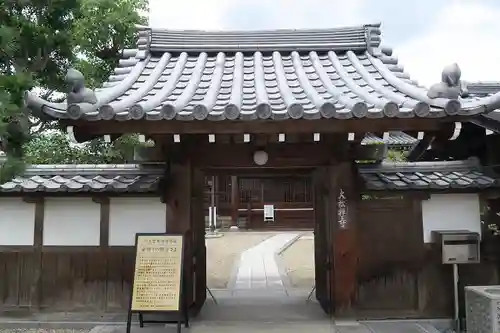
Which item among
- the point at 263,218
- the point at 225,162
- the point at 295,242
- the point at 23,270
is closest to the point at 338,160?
the point at 225,162

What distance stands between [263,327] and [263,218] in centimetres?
1996

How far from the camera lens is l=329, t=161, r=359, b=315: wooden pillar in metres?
6.41

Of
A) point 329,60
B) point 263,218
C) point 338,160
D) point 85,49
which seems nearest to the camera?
point 338,160

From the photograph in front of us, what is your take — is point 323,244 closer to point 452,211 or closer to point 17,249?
point 452,211

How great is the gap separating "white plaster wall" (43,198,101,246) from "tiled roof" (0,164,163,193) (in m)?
0.31

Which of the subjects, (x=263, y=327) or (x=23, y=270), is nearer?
(x=263, y=327)

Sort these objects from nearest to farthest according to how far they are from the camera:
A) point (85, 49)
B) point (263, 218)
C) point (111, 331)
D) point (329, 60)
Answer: point (111, 331), point (329, 60), point (85, 49), point (263, 218)

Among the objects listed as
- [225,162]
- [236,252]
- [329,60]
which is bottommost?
[236,252]

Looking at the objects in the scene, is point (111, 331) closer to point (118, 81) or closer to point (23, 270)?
point (23, 270)

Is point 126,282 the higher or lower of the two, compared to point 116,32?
lower

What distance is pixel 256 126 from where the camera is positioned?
17.2ft

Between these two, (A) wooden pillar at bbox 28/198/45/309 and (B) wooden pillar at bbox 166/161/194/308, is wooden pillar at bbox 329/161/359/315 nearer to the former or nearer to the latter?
(B) wooden pillar at bbox 166/161/194/308

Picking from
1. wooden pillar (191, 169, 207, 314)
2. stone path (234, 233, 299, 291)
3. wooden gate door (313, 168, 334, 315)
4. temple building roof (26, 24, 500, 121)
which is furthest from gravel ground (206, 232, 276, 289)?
temple building roof (26, 24, 500, 121)

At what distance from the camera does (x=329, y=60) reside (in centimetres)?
752
